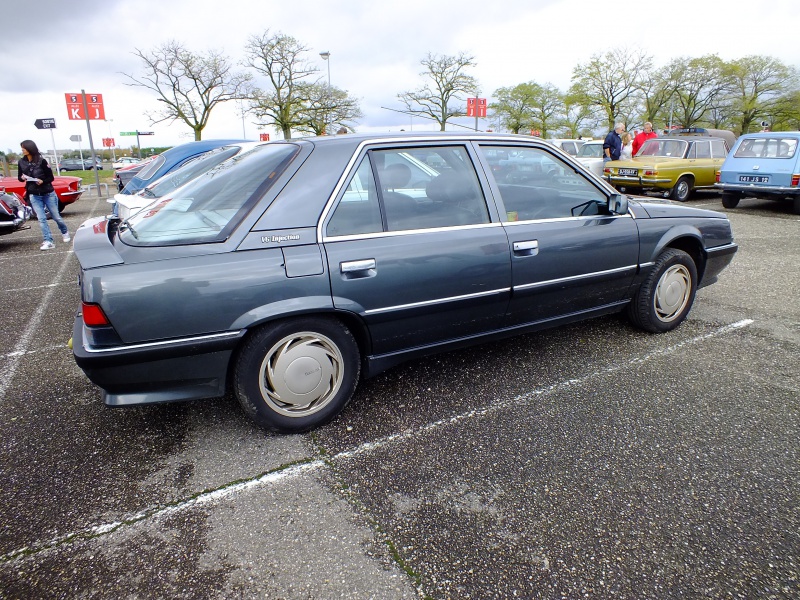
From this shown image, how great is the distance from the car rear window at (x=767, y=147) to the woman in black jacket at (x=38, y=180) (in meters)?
13.6

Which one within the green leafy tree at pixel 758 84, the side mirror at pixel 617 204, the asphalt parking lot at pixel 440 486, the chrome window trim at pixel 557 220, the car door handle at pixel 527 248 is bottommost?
the asphalt parking lot at pixel 440 486

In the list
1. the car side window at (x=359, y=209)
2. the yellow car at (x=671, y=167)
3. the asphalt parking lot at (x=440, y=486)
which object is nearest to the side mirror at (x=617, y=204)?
the asphalt parking lot at (x=440, y=486)

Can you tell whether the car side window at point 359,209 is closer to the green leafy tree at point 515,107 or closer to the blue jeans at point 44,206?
the blue jeans at point 44,206

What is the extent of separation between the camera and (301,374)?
8.51 ft

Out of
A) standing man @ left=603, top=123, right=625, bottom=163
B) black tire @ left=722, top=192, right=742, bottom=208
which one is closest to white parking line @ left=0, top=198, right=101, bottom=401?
standing man @ left=603, top=123, right=625, bottom=163

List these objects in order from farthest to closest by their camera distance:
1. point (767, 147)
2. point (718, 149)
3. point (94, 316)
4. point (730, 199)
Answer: point (718, 149) < point (730, 199) < point (767, 147) < point (94, 316)

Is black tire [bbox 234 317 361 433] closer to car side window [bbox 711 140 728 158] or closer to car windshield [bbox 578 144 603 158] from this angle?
car side window [bbox 711 140 728 158]

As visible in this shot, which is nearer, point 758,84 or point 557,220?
point 557,220

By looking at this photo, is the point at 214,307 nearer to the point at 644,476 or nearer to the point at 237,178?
the point at 237,178

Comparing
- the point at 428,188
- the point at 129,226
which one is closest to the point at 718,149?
the point at 428,188

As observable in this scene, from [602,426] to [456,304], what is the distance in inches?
40.1

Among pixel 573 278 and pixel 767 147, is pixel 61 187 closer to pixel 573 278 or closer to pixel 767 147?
pixel 573 278

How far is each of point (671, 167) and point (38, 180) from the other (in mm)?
13075

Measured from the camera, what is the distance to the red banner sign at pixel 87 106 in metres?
16.9
